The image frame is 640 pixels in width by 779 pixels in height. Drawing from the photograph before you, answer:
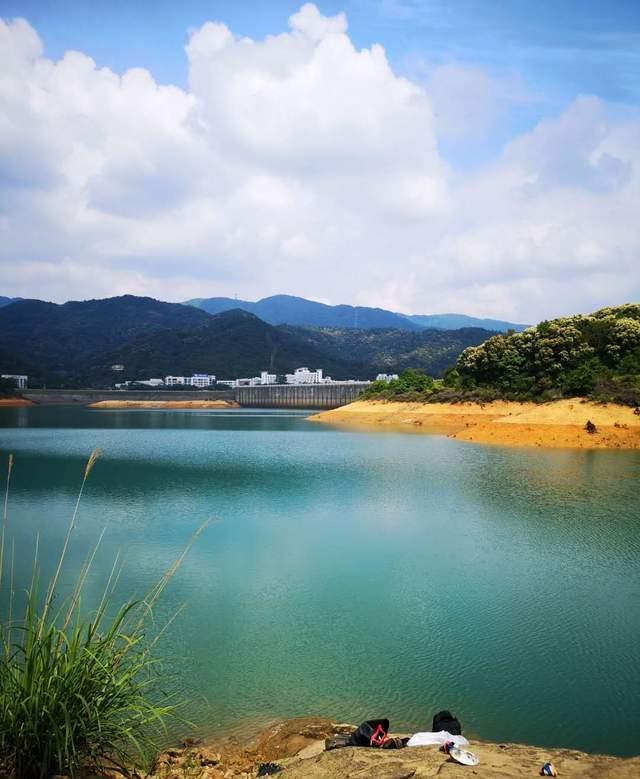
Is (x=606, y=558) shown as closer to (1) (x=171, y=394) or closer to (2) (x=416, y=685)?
(2) (x=416, y=685)

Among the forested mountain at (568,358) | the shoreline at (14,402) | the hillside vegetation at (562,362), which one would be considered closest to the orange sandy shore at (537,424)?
the hillside vegetation at (562,362)

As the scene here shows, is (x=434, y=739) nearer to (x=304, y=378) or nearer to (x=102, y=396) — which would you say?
(x=102, y=396)

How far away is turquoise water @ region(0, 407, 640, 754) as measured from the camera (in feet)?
Result: 24.9

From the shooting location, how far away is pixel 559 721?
23.3ft

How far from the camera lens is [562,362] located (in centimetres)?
5091

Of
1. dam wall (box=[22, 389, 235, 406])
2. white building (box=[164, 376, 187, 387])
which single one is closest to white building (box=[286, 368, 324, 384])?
white building (box=[164, 376, 187, 387])

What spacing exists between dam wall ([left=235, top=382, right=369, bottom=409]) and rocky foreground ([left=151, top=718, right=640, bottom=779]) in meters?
101

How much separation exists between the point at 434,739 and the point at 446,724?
55 centimetres

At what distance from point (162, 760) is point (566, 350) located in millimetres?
50660

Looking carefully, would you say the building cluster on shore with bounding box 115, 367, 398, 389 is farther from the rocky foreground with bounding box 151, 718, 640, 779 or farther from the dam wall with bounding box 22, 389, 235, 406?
the rocky foreground with bounding box 151, 718, 640, 779

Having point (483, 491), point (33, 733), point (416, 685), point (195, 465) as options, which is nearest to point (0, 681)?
point (33, 733)

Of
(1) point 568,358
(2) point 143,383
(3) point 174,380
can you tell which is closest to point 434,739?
(1) point 568,358

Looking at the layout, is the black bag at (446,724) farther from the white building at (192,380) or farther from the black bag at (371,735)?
the white building at (192,380)

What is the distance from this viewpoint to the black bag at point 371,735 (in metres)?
5.82
